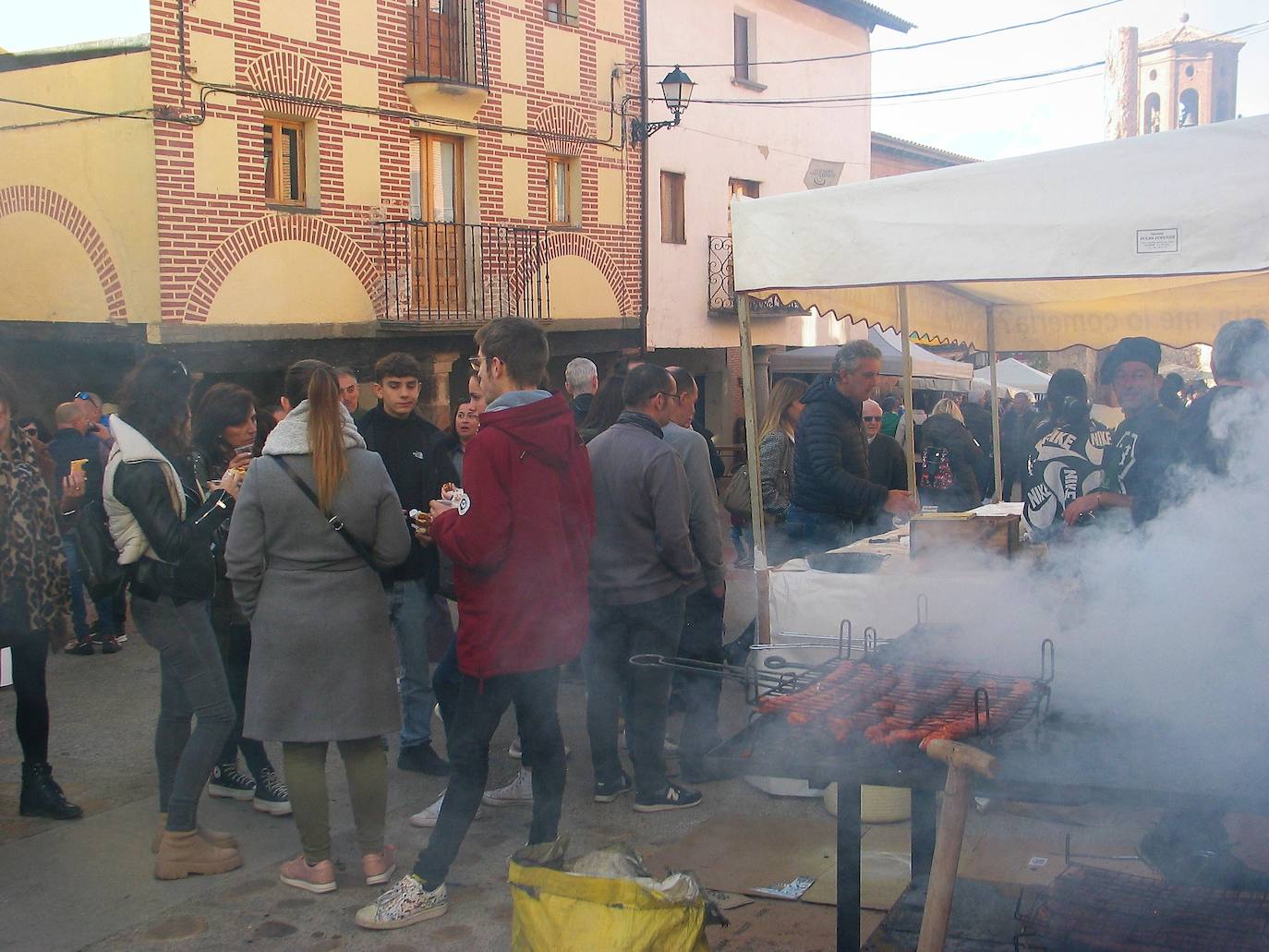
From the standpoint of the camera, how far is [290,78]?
42.7 feet

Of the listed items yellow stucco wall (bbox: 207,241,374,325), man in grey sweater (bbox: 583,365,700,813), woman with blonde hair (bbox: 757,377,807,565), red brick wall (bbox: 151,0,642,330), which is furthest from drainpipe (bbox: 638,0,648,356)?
man in grey sweater (bbox: 583,365,700,813)

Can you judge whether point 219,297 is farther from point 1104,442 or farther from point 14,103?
point 1104,442

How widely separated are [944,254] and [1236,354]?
1.15 m

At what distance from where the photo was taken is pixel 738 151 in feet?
67.9

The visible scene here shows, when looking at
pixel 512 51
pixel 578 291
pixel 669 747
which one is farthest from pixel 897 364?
pixel 669 747

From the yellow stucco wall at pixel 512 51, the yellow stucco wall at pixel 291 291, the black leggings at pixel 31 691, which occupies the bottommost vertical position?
the black leggings at pixel 31 691

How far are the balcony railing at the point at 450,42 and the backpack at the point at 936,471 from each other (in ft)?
26.6

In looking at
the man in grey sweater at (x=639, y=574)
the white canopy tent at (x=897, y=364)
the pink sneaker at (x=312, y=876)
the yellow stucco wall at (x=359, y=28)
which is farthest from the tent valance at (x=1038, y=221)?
the yellow stucco wall at (x=359, y=28)

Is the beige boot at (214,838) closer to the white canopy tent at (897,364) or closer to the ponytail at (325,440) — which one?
the ponytail at (325,440)

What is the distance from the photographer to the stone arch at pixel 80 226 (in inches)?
485

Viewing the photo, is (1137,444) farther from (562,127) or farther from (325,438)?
(562,127)

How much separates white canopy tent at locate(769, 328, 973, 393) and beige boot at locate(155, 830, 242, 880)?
9.97 m

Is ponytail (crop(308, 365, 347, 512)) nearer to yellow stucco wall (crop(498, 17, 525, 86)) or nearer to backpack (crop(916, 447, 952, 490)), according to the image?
backpack (crop(916, 447, 952, 490))

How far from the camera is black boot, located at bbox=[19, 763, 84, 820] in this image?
4.84 metres
